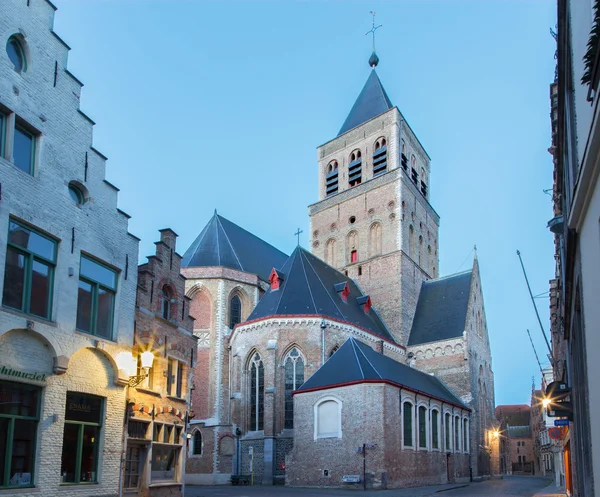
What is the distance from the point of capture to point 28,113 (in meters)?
11.1

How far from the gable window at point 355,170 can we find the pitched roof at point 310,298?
9.79 meters

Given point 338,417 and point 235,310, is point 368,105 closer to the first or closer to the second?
point 235,310

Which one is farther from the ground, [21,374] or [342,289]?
[342,289]

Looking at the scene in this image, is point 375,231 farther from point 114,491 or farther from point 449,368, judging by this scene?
point 114,491

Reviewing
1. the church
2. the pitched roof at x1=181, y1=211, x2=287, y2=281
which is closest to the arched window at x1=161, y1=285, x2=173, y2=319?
the church

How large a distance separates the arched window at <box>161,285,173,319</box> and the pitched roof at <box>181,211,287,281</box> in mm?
19476

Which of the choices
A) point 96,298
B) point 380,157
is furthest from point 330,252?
point 96,298

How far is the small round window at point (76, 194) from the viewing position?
1232 centimetres

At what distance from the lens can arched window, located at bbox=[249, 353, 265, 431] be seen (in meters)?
30.4

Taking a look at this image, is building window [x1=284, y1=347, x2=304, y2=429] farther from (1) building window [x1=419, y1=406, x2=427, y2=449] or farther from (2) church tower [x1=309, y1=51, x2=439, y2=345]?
(2) church tower [x1=309, y1=51, x2=439, y2=345]

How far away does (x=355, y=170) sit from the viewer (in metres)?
44.8

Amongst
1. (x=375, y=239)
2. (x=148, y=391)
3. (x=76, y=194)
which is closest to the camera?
(x=76, y=194)

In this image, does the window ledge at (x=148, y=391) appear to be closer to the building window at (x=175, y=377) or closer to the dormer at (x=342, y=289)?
the building window at (x=175, y=377)

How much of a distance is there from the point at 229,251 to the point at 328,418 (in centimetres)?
1435
